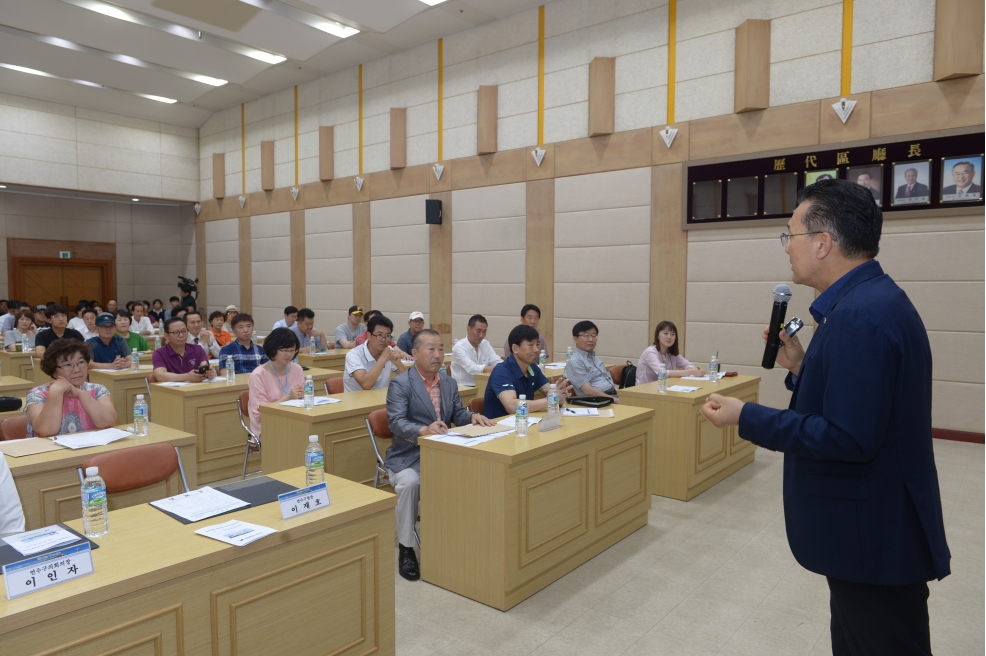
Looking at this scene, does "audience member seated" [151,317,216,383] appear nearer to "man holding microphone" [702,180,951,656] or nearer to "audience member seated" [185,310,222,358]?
"audience member seated" [185,310,222,358]

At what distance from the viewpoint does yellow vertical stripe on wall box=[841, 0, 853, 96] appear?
21.3 ft

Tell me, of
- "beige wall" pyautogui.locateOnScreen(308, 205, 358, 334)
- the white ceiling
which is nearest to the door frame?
the white ceiling

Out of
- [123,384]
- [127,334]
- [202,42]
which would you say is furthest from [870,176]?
[202,42]

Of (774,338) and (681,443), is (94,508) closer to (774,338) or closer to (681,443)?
(774,338)

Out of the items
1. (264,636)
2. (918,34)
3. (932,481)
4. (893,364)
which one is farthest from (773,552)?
(918,34)

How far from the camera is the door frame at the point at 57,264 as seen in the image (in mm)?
13062

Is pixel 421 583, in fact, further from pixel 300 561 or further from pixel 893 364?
pixel 893 364

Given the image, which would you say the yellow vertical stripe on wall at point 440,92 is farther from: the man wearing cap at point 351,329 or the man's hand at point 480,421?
the man's hand at point 480,421

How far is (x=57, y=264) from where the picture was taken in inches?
539

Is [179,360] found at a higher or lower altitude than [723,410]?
lower

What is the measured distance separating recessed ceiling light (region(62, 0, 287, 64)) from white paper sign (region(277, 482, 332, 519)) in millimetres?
9514

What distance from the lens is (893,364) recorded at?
150cm

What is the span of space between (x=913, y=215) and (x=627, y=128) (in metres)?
3.38

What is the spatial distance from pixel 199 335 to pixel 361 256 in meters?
3.64
